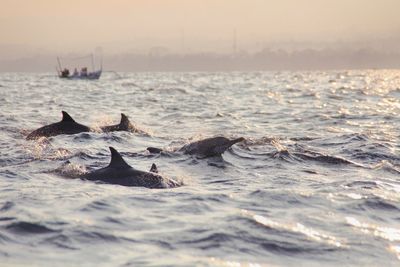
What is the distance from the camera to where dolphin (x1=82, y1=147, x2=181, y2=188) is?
13.1 m

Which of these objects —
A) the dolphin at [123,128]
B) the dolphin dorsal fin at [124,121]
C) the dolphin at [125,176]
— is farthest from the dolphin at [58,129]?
the dolphin at [125,176]

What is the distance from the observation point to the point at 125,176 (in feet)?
43.8

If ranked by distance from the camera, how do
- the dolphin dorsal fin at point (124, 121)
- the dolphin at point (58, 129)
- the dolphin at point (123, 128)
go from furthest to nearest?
the dolphin dorsal fin at point (124, 121), the dolphin at point (123, 128), the dolphin at point (58, 129)

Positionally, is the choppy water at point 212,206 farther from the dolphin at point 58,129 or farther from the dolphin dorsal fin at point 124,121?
the dolphin dorsal fin at point 124,121

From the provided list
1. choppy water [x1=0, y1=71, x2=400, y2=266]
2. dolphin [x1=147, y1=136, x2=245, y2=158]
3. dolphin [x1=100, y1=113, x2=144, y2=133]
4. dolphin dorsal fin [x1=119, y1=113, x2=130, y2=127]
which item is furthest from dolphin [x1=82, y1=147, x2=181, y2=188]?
dolphin dorsal fin [x1=119, y1=113, x2=130, y2=127]

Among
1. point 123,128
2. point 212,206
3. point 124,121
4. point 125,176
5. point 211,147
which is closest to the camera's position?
point 212,206

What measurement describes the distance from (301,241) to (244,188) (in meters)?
4.29

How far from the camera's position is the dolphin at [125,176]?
1306 centimetres

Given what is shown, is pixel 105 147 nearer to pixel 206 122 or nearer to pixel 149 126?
pixel 149 126

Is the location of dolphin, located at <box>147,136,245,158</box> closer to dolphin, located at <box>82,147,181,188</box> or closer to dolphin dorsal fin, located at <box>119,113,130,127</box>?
dolphin, located at <box>82,147,181,188</box>

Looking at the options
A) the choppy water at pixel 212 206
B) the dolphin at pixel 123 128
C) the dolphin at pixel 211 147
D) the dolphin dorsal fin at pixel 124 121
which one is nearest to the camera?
the choppy water at pixel 212 206

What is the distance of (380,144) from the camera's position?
68.4 ft

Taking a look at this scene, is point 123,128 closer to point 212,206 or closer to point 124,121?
point 124,121

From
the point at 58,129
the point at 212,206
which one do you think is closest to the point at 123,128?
the point at 58,129
